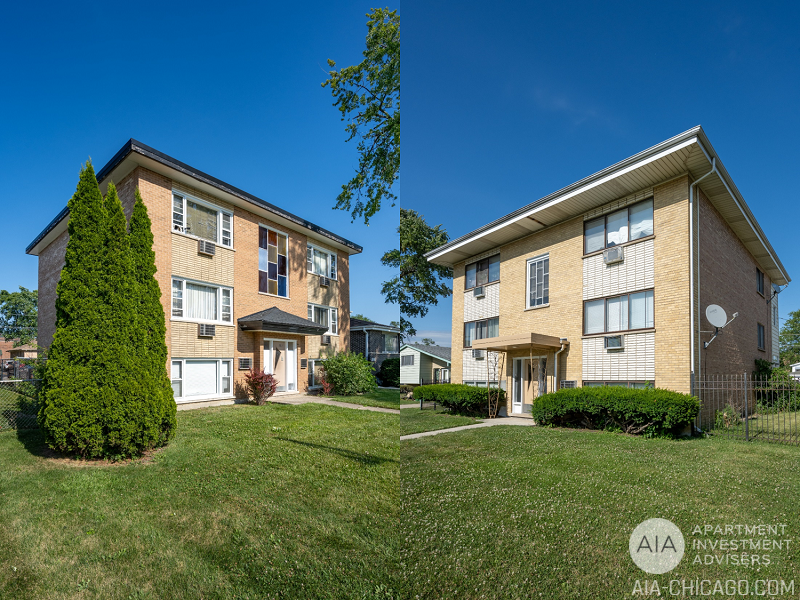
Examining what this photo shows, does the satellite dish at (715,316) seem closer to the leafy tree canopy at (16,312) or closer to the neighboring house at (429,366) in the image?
the neighboring house at (429,366)

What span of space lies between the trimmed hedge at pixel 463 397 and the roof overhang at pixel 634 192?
14.2 ft

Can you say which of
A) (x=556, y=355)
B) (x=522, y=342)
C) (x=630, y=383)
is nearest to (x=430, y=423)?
(x=522, y=342)

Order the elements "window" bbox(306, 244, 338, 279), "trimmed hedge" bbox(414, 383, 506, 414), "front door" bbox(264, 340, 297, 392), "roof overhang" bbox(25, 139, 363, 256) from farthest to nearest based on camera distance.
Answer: "window" bbox(306, 244, 338, 279)
"front door" bbox(264, 340, 297, 392)
"trimmed hedge" bbox(414, 383, 506, 414)
"roof overhang" bbox(25, 139, 363, 256)

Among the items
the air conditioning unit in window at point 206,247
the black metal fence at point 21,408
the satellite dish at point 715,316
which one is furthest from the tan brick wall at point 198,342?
the satellite dish at point 715,316

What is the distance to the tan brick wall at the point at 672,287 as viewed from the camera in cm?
1027

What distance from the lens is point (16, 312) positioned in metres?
45.7

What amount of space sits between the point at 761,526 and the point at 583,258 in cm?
976

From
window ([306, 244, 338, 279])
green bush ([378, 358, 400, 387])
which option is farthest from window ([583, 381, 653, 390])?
green bush ([378, 358, 400, 387])

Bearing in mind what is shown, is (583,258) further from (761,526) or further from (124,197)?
(124,197)

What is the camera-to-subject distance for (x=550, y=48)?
5.66 meters

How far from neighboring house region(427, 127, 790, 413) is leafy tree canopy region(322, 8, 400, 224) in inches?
145

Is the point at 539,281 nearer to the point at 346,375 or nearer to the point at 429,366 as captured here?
the point at 346,375

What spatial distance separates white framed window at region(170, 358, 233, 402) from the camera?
12.9 metres

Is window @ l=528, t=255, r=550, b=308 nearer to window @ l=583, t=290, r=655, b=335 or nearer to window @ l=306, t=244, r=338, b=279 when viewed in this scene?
window @ l=583, t=290, r=655, b=335
